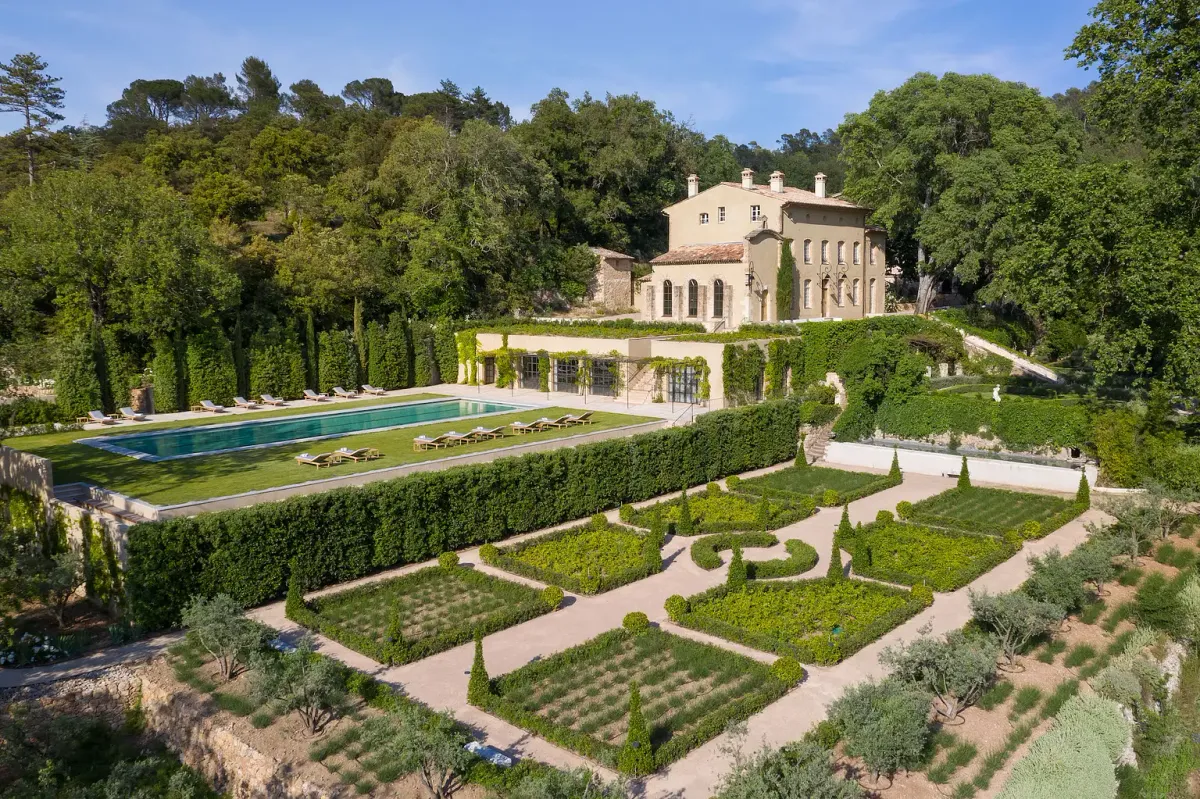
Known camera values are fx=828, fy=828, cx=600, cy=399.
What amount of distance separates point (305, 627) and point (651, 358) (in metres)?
21.2

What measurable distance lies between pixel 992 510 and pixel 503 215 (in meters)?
30.3

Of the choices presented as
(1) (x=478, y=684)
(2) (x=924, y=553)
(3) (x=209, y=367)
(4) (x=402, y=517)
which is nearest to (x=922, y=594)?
(2) (x=924, y=553)

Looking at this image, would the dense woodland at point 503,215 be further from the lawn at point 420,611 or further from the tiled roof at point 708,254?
the lawn at point 420,611

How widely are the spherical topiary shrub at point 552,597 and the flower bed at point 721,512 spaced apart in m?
4.97

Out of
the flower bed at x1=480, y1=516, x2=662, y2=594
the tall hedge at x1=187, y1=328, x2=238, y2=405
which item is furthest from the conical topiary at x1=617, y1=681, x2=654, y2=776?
the tall hedge at x1=187, y1=328, x2=238, y2=405

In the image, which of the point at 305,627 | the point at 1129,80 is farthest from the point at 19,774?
the point at 1129,80

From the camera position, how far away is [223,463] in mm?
23047

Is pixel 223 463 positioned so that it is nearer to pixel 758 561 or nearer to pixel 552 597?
pixel 552 597

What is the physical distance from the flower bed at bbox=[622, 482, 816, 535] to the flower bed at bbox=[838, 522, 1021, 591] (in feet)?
7.06

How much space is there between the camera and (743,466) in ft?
89.4

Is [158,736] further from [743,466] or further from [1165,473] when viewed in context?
[1165,473]

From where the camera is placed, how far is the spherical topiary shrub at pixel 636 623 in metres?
14.6

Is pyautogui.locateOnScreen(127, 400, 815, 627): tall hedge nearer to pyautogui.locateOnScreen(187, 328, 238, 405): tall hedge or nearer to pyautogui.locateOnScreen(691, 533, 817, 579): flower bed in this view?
pyautogui.locateOnScreen(691, 533, 817, 579): flower bed

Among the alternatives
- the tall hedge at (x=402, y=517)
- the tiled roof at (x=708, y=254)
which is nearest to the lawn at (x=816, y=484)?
the tall hedge at (x=402, y=517)
